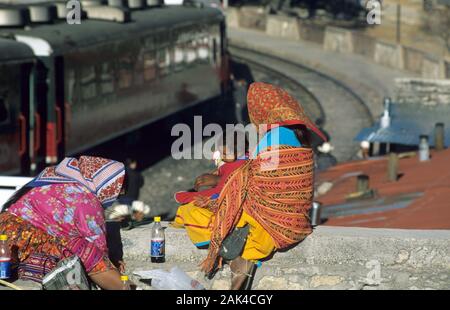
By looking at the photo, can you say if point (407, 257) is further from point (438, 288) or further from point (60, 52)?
point (60, 52)

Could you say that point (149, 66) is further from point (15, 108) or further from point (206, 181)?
point (206, 181)

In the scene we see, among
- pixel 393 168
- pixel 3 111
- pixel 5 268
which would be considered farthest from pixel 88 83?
pixel 5 268

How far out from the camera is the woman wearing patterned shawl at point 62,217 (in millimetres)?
8422

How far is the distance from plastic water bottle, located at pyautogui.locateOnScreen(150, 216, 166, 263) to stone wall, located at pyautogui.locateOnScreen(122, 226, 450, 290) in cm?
7

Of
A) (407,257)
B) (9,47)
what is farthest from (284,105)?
(9,47)

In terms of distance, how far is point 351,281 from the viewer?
8.65 m

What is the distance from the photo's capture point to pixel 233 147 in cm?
968

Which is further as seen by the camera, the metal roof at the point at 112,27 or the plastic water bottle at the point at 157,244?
the metal roof at the point at 112,27

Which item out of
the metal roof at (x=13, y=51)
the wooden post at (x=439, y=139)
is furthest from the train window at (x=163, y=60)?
the metal roof at (x=13, y=51)

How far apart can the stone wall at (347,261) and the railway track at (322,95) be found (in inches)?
744

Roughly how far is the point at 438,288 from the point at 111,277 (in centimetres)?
213

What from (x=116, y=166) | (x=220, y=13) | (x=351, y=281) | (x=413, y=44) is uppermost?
(x=116, y=166)

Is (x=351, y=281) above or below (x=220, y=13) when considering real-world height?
above

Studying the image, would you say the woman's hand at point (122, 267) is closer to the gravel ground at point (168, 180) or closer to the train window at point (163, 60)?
the gravel ground at point (168, 180)
